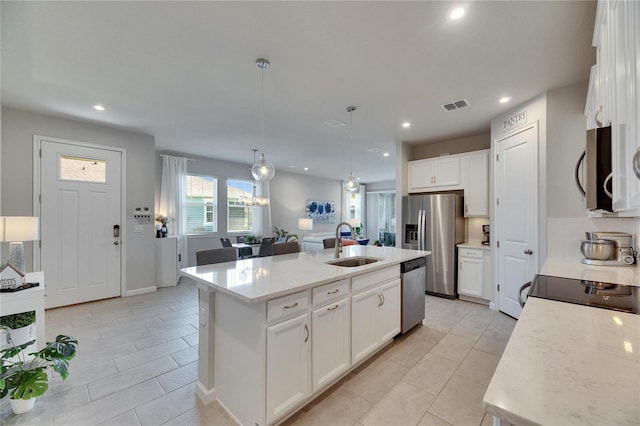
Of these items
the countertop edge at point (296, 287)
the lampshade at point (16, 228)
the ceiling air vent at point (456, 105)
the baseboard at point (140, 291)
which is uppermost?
the ceiling air vent at point (456, 105)

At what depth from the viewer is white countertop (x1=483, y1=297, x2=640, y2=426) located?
0.56 m

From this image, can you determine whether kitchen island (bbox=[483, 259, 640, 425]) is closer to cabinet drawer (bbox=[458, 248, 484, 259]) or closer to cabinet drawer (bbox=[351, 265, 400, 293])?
cabinet drawer (bbox=[351, 265, 400, 293])

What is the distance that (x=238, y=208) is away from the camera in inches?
280

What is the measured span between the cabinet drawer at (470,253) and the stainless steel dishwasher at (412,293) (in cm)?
149

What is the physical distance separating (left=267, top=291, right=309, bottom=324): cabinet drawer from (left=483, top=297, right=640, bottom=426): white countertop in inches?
45.0

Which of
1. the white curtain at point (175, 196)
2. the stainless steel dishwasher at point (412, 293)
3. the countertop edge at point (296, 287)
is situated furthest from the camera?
the white curtain at point (175, 196)

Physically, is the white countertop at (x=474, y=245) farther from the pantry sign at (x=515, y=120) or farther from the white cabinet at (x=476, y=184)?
the pantry sign at (x=515, y=120)

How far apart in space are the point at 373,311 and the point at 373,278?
301mm

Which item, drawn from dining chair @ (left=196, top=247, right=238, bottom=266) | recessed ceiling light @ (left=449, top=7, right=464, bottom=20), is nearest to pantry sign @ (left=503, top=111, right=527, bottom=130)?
recessed ceiling light @ (left=449, top=7, right=464, bottom=20)

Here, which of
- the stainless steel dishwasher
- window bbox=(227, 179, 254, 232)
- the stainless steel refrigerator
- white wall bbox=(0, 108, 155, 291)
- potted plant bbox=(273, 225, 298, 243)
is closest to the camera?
the stainless steel dishwasher

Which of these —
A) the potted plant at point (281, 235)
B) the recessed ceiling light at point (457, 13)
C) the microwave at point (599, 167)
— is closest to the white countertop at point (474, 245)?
the microwave at point (599, 167)

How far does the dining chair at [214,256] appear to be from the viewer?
2.39 m

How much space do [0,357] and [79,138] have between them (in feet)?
11.2

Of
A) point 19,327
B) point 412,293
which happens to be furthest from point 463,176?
point 19,327
